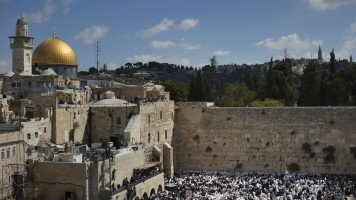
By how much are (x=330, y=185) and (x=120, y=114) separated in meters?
12.3

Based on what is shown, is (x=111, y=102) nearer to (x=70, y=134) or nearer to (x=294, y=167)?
(x=70, y=134)

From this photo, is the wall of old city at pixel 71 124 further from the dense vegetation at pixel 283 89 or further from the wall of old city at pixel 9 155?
the dense vegetation at pixel 283 89

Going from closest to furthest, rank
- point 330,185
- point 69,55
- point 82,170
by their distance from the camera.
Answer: point 82,170
point 330,185
point 69,55

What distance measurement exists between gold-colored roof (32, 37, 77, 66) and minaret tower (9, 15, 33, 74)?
84 cm

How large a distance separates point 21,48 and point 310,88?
21.5m

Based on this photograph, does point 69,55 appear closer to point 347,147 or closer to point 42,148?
point 42,148

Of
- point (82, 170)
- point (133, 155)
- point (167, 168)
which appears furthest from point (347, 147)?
point (82, 170)

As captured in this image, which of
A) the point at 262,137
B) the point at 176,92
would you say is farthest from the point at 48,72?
the point at 176,92

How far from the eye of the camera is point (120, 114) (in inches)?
1015

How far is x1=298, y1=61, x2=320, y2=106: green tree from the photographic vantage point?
1367 inches

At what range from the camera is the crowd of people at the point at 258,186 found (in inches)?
928

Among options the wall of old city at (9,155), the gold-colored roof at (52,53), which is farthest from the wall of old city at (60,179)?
the gold-colored roof at (52,53)

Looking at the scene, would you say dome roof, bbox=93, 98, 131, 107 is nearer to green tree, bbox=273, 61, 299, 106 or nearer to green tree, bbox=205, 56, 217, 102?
green tree, bbox=205, 56, 217, 102

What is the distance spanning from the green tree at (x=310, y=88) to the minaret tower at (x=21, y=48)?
807 inches
